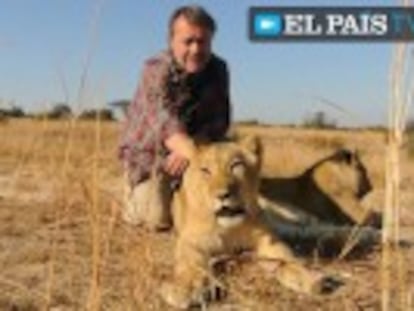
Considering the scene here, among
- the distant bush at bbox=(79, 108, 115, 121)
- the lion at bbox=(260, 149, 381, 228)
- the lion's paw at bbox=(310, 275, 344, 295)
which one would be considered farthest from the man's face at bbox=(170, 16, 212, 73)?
the distant bush at bbox=(79, 108, 115, 121)

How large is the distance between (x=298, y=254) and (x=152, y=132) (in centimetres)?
87

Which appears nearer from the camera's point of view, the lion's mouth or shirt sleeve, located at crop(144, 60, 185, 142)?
the lion's mouth

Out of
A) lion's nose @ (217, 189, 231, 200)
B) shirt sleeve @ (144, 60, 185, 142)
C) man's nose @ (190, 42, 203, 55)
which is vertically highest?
man's nose @ (190, 42, 203, 55)

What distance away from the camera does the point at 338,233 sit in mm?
5051

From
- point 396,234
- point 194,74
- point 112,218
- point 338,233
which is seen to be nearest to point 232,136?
point 194,74

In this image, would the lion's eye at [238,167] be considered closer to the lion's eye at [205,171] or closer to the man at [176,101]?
the lion's eye at [205,171]

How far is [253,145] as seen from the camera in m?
4.21

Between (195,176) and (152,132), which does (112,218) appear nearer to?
(195,176)

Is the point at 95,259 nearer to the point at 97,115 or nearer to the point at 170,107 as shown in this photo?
the point at 97,115

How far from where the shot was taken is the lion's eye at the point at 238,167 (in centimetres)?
405

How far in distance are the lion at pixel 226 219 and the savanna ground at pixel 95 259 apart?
72 millimetres

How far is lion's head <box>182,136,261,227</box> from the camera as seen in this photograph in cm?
394

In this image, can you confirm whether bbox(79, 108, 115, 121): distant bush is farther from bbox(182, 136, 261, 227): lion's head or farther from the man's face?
the man's face

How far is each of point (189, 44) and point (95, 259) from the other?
2.70 metres
